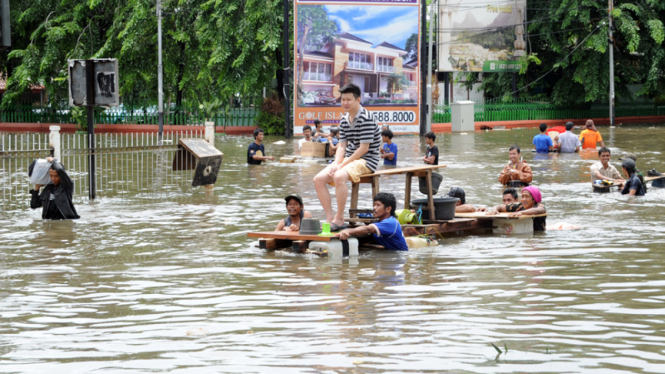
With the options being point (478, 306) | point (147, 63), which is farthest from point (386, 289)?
point (147, 63)

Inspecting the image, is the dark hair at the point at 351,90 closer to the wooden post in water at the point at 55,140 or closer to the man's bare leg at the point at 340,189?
the man's bare leg at the point at 340,189

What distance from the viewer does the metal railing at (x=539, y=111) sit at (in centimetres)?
4590

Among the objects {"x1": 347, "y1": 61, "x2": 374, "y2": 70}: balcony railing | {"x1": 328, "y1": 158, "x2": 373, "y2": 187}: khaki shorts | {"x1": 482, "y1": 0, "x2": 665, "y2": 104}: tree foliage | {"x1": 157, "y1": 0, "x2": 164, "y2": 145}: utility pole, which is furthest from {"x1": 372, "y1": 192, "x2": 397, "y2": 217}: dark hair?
{"x1": 482, "y1": 0, "x2": 665, "y2": 104}: tree foliage

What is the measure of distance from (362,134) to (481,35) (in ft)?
121

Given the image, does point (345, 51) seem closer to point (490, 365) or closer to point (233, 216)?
point (233, 216)

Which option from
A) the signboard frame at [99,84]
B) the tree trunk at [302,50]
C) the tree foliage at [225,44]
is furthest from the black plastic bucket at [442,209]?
the tree foliage at [225,44]

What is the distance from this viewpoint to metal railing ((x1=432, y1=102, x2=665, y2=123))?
45.9 meters

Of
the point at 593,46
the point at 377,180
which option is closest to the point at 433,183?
the point at 377,180

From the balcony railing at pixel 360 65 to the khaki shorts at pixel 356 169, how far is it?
1050 inches

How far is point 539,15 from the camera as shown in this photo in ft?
160

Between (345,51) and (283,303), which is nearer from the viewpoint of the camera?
(283,303)

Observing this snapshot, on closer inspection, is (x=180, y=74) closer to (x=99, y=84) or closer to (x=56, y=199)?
(x=99, y=84)

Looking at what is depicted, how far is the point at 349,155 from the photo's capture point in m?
11.3

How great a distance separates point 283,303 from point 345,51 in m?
30.3
